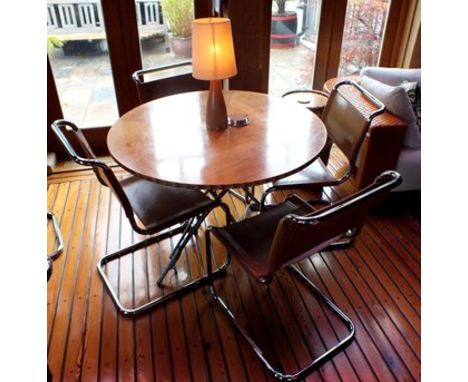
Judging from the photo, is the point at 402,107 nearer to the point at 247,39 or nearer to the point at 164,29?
the point at 247,39

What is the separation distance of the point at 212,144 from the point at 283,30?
2.02 meters

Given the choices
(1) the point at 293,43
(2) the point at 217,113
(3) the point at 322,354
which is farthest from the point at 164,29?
(3) the point at 322,354

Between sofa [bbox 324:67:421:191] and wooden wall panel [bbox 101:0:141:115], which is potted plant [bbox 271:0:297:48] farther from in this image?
wooden wall panel [bbox 101:0:141:115]

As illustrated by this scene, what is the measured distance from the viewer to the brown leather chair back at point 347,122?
1.92 meters

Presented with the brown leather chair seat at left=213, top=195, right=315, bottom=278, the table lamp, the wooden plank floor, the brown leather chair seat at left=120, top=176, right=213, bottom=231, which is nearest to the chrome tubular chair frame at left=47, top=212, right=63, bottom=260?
the wooden plank floor

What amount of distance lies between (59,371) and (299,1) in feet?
10.4

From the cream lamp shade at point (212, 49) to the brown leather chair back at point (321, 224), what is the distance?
0.80 meters

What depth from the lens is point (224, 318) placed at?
72.9 inches

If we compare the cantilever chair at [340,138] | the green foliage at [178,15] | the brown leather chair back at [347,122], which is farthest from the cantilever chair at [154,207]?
the green foliage at [178,15]

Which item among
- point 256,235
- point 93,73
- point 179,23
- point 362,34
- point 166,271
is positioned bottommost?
point 166,271

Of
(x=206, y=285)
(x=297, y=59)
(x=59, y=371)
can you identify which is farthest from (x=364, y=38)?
(x=59, y=371)

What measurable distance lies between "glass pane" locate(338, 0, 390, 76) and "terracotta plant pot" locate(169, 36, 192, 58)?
143cm

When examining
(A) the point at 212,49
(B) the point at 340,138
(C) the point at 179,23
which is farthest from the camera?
(C) the point at 179,23
